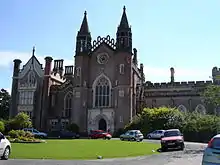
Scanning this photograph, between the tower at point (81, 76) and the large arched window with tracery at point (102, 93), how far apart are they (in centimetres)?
215

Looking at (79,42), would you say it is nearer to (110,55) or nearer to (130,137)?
(110,55)

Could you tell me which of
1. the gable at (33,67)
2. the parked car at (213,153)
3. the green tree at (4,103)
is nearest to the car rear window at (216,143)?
the parked car at (213,153)


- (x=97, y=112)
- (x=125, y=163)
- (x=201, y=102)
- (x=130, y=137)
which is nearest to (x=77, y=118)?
(x=97, y=112)

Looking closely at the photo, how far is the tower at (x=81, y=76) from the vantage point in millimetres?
60594

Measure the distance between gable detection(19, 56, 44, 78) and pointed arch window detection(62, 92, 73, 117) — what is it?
741 cm

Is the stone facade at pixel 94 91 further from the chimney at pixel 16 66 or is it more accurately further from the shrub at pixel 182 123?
the shrub at pixel 182 123

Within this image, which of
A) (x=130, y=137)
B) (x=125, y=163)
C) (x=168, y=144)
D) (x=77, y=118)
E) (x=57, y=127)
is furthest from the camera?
(x=57, y=127)

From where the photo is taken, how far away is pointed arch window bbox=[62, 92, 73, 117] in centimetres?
6619

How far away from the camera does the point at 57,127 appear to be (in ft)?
211

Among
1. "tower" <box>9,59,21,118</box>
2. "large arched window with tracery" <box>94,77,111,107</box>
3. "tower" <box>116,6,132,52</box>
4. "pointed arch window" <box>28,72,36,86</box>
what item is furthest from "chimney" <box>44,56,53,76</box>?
"tower" <box>116,6,132,52</box>

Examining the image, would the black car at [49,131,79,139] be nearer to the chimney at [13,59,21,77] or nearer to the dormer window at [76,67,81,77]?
the dormer window at [76,67,81,77]

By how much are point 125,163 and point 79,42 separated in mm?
49941

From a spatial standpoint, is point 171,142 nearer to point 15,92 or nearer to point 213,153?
point 213,153

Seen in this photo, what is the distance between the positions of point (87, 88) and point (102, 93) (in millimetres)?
3199
